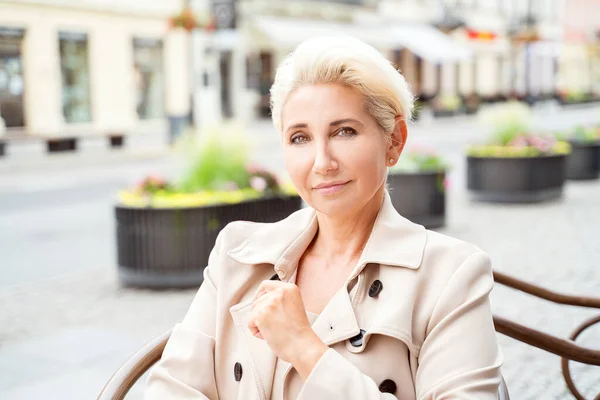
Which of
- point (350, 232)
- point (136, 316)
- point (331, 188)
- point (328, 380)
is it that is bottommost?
point (136, 316)

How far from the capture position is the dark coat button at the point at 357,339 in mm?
1779

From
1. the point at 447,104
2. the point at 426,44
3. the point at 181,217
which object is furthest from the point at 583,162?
the point at 426,44

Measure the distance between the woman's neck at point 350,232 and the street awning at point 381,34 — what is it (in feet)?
97.8

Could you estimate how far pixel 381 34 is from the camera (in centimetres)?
3838

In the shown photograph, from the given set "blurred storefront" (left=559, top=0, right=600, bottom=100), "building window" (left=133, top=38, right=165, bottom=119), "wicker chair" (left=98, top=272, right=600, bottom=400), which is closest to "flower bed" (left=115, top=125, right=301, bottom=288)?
"wicker chair" (left=98, top=272, right=600, bottom=400)

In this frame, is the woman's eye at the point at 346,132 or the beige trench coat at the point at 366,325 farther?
the woman's eye at the point at 346,132

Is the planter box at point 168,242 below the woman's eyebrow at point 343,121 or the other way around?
below

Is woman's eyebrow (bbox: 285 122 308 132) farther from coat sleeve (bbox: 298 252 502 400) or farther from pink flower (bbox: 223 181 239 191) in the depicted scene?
pink flower (bbox: 223 181 239 191)

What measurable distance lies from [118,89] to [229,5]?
22.1 ft

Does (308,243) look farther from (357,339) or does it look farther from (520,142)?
(520,142)

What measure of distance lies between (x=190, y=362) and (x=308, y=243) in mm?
433

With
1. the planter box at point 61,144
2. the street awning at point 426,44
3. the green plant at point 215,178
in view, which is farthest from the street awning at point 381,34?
the green plant at point 215,178

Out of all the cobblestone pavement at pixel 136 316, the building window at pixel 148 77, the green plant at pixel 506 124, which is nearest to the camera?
the cobblestone pavement at pixel 136 316

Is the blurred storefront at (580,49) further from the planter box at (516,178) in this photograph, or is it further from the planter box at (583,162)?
the planter box at (516,178)
